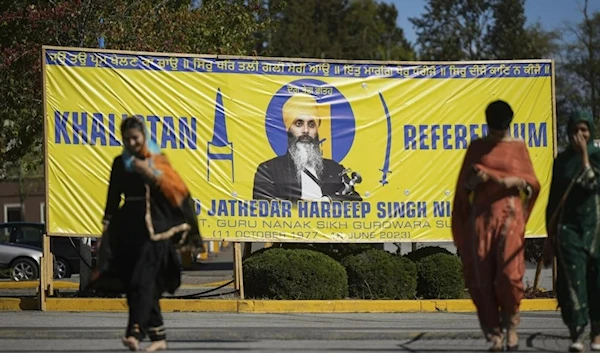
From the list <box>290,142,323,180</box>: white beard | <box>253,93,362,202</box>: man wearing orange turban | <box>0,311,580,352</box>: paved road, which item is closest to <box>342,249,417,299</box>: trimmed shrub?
<box>253,93,362,202</box>: man wearing orange turban

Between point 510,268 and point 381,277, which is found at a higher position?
point 510,268

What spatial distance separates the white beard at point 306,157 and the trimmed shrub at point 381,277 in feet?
4.56

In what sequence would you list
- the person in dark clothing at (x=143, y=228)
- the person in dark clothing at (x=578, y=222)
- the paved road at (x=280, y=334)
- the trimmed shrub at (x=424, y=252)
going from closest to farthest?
the person in dark clothing at (x=143, y=228)
the person in dark clothing at (x=578, y=222)
the paved road at (x=280, y=334)
the trimmed shrub at (x=424, y=252)

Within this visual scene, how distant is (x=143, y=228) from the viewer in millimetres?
9711

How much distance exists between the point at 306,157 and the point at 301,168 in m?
0.17

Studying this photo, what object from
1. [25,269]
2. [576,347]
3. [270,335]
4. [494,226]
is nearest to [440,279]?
[270,335]

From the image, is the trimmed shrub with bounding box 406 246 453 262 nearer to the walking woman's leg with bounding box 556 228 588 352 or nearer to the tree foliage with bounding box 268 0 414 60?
the walking woman's leg with bounding box 556 228 588 352

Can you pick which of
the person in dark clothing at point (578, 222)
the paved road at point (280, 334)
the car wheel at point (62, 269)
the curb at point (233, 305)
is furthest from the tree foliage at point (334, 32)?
the person in dark clothing at point (578, 222)

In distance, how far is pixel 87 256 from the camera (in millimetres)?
17766

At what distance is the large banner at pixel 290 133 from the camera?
53.8 feet

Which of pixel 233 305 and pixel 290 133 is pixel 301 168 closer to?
pixel 290 133

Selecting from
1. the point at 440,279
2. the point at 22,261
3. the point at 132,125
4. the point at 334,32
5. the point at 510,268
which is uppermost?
the point at 334,32

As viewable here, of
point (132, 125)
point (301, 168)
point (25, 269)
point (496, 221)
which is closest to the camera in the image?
point (496, 221)

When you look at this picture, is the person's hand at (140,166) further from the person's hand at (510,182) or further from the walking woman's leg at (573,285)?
the walking woman's leg at (573,285)
